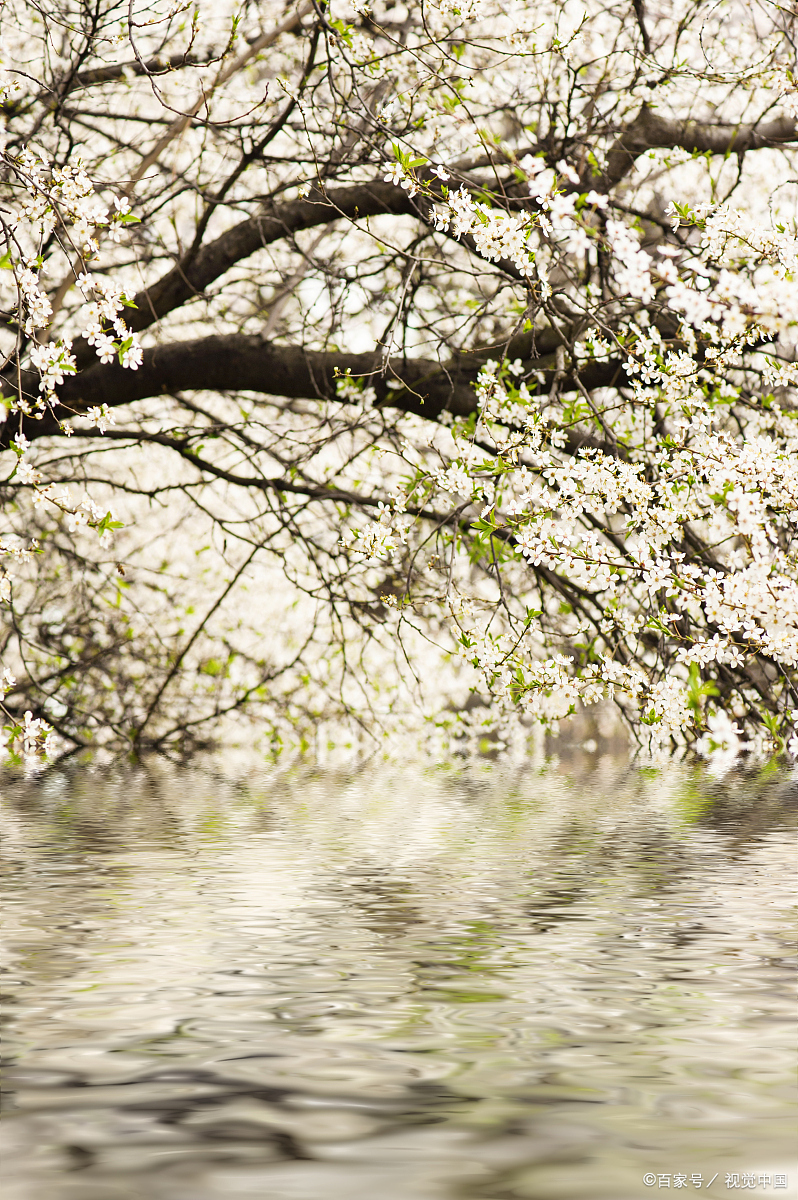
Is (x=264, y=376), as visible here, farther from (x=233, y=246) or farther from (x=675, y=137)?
(x=675, y=137)

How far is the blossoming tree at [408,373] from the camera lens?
12.7ft

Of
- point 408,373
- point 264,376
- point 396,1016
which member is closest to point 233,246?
point 264,376

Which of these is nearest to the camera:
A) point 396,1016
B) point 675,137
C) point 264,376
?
point 396,1016

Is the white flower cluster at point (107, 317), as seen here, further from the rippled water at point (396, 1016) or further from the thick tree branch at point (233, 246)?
the thick tree branch at point (233, 246)

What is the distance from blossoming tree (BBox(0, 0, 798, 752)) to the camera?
3875 mm

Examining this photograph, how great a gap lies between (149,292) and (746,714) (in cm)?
350

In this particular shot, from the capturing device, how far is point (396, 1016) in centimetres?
104

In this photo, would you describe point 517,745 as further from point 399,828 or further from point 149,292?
point 399,828

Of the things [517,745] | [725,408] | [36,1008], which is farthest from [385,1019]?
[517,745]

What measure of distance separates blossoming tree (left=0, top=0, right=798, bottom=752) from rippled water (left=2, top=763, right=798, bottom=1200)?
49.0 inches

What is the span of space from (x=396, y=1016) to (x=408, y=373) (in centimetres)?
506

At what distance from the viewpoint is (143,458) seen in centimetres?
838

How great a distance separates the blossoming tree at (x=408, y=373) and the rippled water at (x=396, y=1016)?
4.08 ft

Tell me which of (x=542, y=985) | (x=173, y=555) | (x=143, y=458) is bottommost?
(x=542, y=985)
